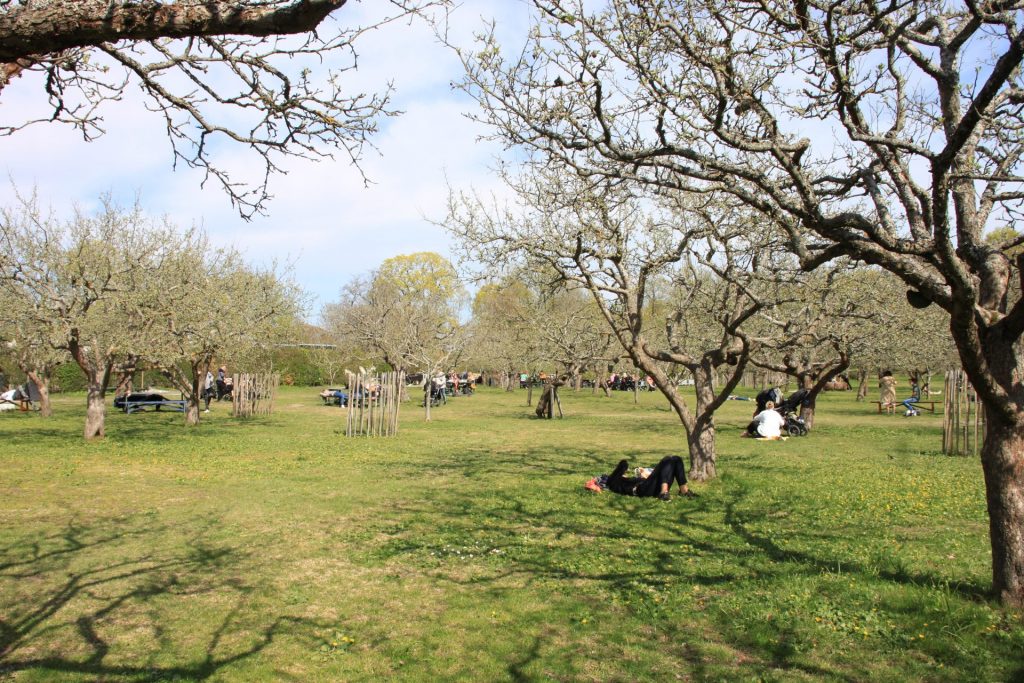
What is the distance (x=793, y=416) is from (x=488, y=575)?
17913 mm

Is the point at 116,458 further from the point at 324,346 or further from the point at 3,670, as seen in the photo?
the point at 324,346

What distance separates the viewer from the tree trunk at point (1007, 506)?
Result: 5.60m

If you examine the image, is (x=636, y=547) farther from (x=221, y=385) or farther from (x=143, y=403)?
(x=221, y=385)

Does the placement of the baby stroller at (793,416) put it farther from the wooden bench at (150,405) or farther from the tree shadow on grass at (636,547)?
the wooden bench at (150,405)

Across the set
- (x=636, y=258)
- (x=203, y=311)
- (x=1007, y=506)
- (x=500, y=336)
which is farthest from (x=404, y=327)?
(x=1007, y=506)

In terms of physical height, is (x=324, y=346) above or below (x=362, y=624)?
above

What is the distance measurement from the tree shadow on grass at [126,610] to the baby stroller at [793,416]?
60.2 ft

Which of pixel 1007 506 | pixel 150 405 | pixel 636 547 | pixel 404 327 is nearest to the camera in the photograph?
pixel 1007 506

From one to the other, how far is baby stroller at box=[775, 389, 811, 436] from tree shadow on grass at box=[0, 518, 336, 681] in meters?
18.4

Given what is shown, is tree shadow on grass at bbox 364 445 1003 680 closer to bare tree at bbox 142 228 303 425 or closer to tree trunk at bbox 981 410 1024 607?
tree trunk at bbox 981 410 1024 607

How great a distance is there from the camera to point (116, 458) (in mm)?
15711

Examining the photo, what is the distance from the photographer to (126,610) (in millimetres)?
6250

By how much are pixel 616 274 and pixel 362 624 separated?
825 cm

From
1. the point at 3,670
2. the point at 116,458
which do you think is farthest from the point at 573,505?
the point at 116,458
